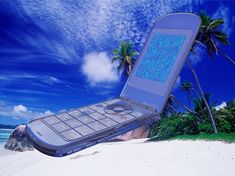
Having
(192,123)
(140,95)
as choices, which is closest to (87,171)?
(140,95)

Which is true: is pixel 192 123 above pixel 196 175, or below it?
below

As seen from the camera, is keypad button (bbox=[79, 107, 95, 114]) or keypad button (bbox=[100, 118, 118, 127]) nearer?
keypad button (bbox=[100, 118, 118, 127])

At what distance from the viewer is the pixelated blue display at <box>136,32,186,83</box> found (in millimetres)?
1994

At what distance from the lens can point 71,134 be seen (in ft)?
5.28

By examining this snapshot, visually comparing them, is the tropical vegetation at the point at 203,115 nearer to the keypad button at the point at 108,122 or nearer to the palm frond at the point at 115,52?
the palm frond at the point at 115,52

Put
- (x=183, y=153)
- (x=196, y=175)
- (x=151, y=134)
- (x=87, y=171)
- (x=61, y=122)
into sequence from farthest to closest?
(x=151, y=134) < (x=183, y=153) < (x=87, y=171) < (x=196, y=175) < (x=61, y=122)

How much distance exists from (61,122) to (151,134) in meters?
15.8

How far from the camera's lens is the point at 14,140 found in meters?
15.6

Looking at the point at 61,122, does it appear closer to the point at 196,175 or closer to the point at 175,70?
the point at 175,70

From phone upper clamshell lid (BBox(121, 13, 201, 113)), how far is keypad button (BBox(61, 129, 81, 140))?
61 centimetres

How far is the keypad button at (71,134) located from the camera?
157 centimetres

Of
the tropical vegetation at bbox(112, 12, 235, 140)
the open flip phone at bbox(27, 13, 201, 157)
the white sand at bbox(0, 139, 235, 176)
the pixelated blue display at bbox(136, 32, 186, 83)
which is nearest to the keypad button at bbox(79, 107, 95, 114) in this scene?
the open flip phone at bbox(27, 13, 201, 157)

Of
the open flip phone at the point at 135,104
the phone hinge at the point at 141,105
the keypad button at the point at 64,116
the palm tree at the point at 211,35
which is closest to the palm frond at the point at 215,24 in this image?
the palm tree at the point at 211,35

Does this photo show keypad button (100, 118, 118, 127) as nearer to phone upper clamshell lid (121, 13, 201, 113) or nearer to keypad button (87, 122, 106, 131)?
keypad button (87, 122, 106, 131)
